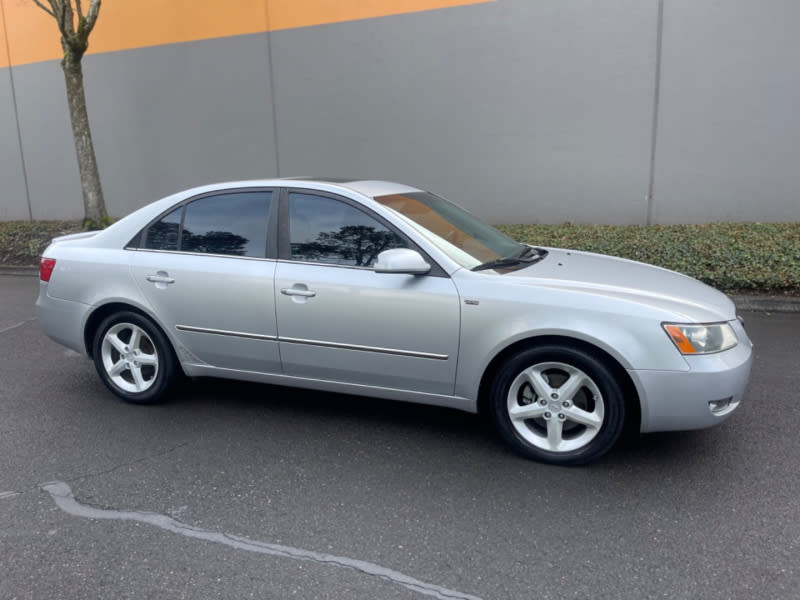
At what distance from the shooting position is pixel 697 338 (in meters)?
3.39

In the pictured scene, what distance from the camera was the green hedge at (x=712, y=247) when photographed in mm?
7168

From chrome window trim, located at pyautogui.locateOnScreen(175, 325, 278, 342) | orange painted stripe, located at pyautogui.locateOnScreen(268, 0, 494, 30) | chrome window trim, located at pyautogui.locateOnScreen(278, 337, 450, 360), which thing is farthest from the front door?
orange painted stripe, located at pyautogui.locateOnScreen(268, 0, 494, 30)

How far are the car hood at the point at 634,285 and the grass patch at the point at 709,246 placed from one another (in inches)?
138

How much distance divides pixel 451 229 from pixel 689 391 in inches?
69.3

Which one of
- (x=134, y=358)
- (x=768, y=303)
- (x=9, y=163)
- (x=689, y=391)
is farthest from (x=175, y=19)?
(x=689, y=391)

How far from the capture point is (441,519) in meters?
3.16

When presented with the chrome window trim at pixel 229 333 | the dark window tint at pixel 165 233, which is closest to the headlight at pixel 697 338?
the chrome window trim at pixel 229 333

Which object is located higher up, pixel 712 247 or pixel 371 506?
Answer: pixel 712 247

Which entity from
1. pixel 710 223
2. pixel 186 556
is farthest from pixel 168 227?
pixel 710 223

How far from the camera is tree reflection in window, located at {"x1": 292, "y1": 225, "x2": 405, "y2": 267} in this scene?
400 cm

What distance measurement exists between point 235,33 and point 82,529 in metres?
10.5

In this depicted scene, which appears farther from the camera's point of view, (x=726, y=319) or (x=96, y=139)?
(x=96, y=139)

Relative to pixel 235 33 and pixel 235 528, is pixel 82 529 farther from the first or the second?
pixel 235 33

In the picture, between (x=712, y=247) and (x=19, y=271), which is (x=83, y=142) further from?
(x=712, y=247)
